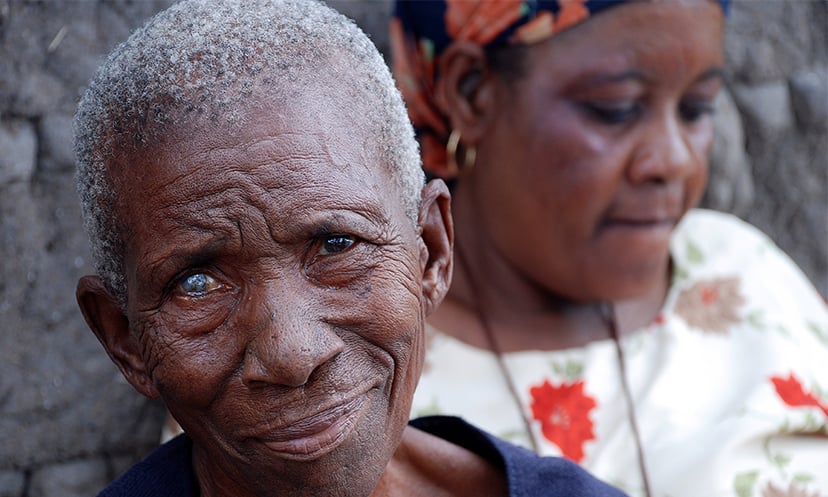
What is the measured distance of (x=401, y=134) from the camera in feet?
5.53

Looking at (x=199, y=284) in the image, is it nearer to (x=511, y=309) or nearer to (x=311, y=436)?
(x=311, y=436)

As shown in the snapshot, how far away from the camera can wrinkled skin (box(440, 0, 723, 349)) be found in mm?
→ 2689

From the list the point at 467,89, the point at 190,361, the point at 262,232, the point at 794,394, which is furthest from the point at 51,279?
the point at 794,394

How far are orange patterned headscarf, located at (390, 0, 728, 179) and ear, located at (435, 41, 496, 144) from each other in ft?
0.14

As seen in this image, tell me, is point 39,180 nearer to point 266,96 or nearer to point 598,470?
point 266,96

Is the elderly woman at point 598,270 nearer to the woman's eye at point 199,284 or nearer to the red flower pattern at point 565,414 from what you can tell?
the red flower pattern at point 565,414

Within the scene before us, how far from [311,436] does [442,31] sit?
1687 mm

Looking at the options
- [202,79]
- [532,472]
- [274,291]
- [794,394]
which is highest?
[202,79]

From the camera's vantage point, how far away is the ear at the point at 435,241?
1.77 m

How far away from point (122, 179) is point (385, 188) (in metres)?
0.39

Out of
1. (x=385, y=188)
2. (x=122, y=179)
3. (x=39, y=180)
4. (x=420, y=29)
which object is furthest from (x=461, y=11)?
(x=122, y=179)

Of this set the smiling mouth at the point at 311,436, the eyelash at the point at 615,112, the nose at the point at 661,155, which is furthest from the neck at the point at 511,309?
the smiling mouth at the point at 311,436

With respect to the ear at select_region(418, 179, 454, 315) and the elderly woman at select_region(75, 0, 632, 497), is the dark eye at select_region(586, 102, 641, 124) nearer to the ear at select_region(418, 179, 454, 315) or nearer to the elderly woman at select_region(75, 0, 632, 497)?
the ear at select_region(418, 179, 454, 315)

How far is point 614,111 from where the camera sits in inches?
107
